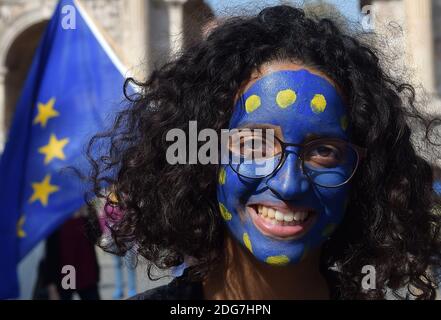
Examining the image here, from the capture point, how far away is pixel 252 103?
6.50 feet

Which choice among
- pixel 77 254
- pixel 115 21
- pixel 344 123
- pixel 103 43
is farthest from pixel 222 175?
pixel 115 21

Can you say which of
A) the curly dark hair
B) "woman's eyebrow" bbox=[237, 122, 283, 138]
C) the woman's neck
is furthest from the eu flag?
"woman's eyebrow" bbox=[237, 122, 283, 138]

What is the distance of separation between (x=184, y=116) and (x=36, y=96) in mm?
3497

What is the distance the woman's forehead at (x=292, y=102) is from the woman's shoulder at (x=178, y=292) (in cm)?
42

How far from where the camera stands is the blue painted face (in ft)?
6.24

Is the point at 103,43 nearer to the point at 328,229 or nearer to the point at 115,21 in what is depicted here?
the point at 328,229

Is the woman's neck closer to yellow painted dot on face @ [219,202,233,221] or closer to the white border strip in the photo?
yellow painted dot on face @ [219,202,233,221]

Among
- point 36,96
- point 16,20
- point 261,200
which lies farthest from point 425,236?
point 16,20

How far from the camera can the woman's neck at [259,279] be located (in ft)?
6.68

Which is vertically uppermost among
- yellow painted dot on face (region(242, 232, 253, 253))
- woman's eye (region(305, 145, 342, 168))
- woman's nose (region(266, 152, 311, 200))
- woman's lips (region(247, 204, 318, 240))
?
woman's eye (region(305, 145, 342, 168))

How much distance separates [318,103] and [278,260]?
0.38 metres

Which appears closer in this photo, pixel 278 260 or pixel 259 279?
pixel 278 260

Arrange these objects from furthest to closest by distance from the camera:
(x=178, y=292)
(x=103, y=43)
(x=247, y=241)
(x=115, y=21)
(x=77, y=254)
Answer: (x=115, y=21), (x=77, y=254), (x=103, y=43), (x=178, y=292), (x=247, y=241)

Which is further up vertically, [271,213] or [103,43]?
[103,43]
